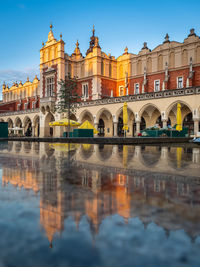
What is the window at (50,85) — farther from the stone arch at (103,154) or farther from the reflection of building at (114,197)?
the reflection of building at (114,197)

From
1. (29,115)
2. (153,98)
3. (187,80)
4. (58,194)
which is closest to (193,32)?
(187,80)

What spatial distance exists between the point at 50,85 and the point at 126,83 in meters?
12.5

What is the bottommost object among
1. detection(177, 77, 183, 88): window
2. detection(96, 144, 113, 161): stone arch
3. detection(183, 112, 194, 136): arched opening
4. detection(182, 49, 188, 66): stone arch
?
detection(96, 144, 113, 161): stone arch

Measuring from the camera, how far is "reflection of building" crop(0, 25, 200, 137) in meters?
27.2

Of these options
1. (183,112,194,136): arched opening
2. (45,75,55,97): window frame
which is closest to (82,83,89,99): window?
(45,75,55,97): window frame

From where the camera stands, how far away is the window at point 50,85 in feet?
132

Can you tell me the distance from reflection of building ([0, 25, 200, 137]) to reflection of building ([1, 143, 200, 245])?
2070 centimetres

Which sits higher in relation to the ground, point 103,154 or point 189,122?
point 189,122

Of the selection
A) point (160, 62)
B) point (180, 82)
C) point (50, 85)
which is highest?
point (160, 62)

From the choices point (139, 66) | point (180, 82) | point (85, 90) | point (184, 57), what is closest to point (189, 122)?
point (180, 82)

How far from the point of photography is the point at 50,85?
4081 cm

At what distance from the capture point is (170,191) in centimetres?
314

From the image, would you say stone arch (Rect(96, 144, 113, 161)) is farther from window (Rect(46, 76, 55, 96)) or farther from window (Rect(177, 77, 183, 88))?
window (Rect(46, 76, 55, 96))

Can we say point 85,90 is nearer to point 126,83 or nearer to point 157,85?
point 126,83
